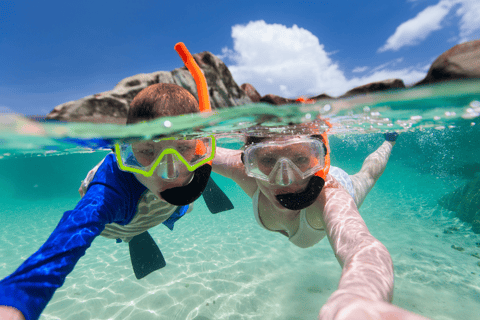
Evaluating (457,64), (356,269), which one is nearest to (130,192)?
(356,269)

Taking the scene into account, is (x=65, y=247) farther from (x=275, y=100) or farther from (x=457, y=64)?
(x=457, y=64)

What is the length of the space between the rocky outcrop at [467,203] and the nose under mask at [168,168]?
12.9 meters

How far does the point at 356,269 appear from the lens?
1.58 metres

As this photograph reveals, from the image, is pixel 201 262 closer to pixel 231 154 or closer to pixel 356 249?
pixel 231 154

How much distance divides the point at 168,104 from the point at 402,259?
8775mm

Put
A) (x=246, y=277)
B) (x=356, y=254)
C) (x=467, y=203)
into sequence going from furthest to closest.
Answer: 1. (x=467, y=203)
2. (x=246, y=277)
3. (x=356, y=254)

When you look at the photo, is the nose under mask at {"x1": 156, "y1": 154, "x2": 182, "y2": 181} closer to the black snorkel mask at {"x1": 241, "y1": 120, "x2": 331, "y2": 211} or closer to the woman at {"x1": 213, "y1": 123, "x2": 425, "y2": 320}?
the woman at {"x1": 213, "y1": 123, "x2": 425, "y2": 320}

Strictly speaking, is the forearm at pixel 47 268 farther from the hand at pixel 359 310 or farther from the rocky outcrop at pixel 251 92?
the rocky outcrop at pixel 251 92

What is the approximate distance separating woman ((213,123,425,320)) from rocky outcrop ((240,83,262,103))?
47.3 inches

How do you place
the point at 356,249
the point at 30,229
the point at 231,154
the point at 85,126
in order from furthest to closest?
the point at 30,229, the point at 231,154, the point at 85,126, the point at 356,249

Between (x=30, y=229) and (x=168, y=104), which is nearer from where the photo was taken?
(x=168, y=104)

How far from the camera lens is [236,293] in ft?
17.8

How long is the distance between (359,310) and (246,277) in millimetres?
5738

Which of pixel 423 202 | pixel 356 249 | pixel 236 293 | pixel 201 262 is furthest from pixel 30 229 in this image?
pixel 423 202
